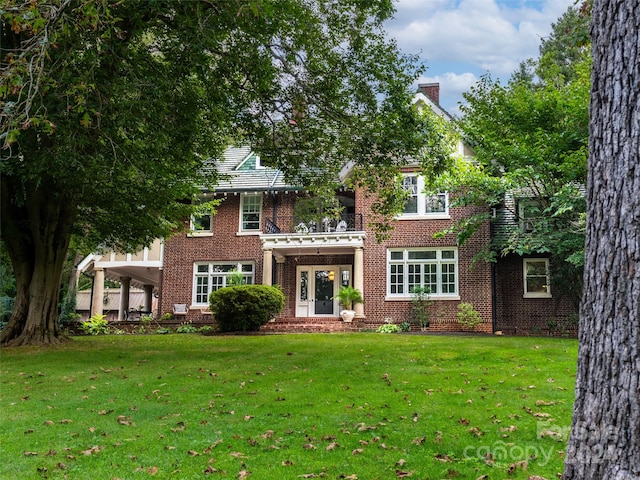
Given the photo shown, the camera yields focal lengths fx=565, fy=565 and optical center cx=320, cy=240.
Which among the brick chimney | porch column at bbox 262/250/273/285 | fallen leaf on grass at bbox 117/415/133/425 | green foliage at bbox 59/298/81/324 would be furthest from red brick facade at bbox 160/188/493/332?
fallen leaf on grass at bbox 117/415/133/425

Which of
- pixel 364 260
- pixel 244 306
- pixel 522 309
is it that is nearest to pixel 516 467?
pixel 244 306

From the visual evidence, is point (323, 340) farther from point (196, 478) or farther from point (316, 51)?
point (196, 478)

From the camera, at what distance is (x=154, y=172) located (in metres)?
11.1

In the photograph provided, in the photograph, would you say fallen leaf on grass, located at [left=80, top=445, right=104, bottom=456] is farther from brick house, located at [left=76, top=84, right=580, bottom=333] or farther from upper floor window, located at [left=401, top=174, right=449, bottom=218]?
upper floor window, located at [left=401, top=174, right=449, bottom=218]

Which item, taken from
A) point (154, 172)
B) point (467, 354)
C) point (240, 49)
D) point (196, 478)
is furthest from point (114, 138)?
point (467, 354)

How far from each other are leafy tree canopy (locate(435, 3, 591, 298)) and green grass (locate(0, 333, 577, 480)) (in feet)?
23.2

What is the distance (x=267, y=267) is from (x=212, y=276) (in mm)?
3213

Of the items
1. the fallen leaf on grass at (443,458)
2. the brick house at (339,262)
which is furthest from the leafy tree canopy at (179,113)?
the fallen leaf on grass at (443,458)

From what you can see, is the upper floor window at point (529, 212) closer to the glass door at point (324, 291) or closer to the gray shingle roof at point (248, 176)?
the glass door at point (324, 291)

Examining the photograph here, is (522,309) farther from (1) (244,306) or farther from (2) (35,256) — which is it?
(2) (35,256)

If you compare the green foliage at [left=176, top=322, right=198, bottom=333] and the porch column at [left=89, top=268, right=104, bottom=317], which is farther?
the porch column at [left=89, top=268, right=104, bottom=317]

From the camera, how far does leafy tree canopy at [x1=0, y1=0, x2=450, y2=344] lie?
948 centimetres

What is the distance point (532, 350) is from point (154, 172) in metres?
8.69

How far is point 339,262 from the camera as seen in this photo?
2333 centimetres
